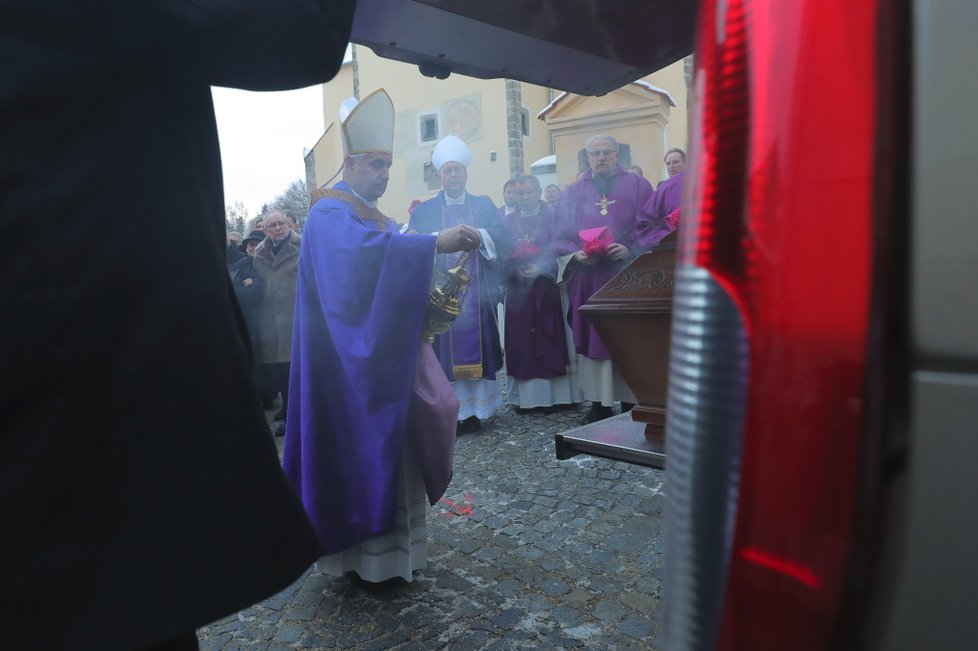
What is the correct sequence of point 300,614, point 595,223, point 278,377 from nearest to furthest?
point 300,614, point 595,223, point 278,377

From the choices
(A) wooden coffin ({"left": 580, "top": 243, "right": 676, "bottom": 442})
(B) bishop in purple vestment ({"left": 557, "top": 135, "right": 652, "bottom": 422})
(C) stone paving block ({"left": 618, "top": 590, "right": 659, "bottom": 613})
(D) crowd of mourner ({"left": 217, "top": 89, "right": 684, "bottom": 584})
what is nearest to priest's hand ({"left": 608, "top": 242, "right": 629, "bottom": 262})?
(B) bishop in purple vestment ({"left": 557, "top": 135, "right": 652, "bottom": 422})

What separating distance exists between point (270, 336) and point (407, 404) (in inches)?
147

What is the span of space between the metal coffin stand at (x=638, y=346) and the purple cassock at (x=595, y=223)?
3.53m

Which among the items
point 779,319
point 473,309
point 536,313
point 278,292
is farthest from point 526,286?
point 779,319

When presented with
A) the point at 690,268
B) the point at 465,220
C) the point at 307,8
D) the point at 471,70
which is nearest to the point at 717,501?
the point at 690,268

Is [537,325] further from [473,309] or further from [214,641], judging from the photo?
[214,641]

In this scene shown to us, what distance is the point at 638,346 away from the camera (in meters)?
1.98

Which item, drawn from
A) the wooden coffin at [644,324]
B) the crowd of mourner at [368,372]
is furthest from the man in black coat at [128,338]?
the crowd of mourner at [368,372]

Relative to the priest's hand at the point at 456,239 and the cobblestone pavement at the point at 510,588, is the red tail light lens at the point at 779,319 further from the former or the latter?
the priest's hand at the point at 456,239

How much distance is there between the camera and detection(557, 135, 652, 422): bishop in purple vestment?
5.60m

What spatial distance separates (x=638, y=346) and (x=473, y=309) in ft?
13.1

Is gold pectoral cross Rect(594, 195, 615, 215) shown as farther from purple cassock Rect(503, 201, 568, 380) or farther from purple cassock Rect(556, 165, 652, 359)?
purple cassock Rect(503, 201, 568, 380)

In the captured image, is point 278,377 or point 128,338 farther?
point 278,377

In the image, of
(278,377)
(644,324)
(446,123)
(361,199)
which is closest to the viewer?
(644,324)
